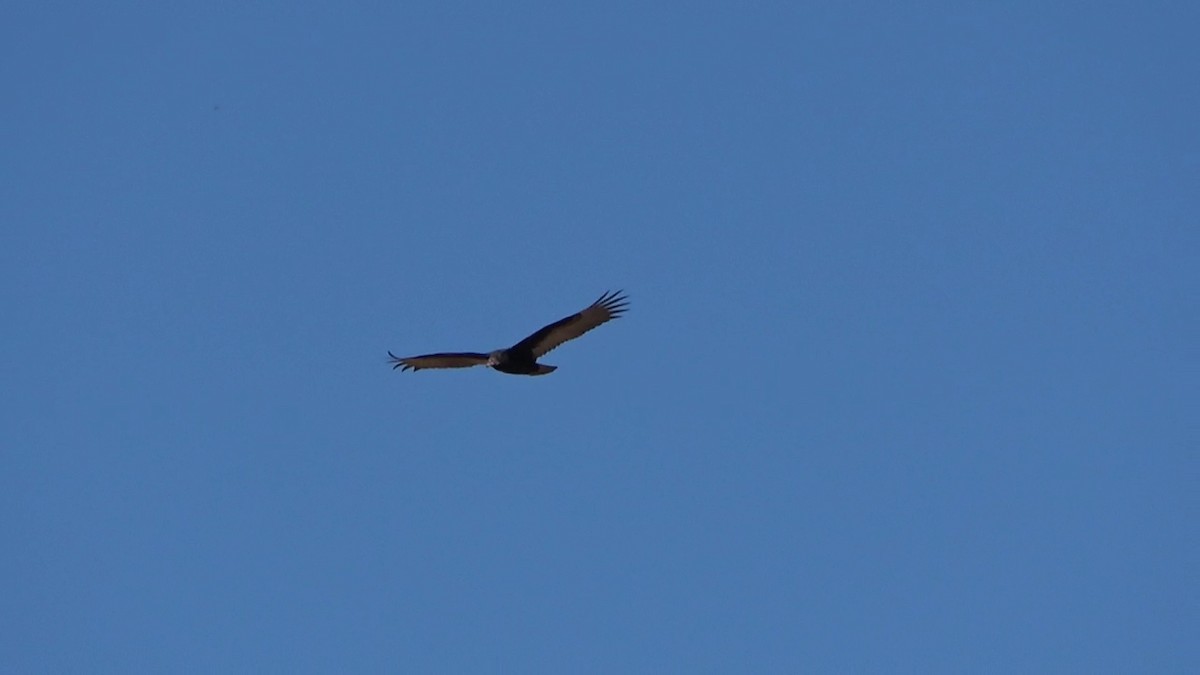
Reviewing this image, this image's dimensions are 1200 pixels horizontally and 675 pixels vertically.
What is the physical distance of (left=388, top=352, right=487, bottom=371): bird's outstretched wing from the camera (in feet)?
99.5

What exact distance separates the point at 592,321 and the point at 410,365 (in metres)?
3.30

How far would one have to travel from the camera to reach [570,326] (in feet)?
98.9

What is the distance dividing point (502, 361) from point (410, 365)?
2.03 meters

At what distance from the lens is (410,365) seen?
31094 mm

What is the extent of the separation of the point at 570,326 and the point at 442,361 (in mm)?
2318

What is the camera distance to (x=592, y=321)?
3022cm

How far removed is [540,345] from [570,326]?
1.92 feet

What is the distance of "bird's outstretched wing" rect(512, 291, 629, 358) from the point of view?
1177 inches

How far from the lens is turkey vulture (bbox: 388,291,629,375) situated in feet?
98.1

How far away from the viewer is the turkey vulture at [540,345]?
29891 mm

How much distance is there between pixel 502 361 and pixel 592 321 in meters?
1.64

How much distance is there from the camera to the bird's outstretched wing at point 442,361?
30312 millimetres

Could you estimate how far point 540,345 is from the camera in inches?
1187

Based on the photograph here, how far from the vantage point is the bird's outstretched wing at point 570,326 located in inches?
1177
